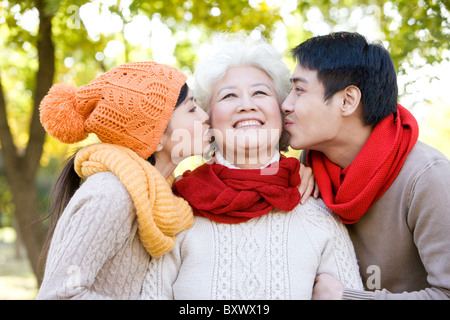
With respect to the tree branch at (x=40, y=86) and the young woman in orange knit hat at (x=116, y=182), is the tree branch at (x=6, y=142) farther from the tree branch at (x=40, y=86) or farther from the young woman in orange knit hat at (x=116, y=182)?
the young woman in orange knit hat at (x=116, y=182)

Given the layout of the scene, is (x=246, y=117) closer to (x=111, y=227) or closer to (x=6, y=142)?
(x=111, y=227)

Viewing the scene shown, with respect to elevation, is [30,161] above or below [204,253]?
below

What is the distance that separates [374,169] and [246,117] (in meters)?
0.72

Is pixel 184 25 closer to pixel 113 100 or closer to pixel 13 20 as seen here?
pixel 13 20

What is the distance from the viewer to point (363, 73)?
237 cm

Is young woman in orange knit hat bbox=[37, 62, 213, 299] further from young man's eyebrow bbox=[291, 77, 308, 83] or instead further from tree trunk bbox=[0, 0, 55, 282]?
tree trunk bbox=[0, 0, 55, 282]

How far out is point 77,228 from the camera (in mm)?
1767

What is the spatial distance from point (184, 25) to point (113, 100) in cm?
278

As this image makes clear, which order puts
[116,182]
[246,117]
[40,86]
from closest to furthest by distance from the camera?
[116,182] → [246,117] → [40,86]

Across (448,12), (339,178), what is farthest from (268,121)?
(448,12)

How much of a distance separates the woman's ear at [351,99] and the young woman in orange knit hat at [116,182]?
2.73 feet

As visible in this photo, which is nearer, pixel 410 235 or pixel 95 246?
pixel 95 246

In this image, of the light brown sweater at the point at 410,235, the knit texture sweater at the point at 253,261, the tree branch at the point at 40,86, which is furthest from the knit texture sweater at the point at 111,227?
the tree branch at the point at 40,86

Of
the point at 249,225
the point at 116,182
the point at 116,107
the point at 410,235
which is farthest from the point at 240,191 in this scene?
the point at 410,235
